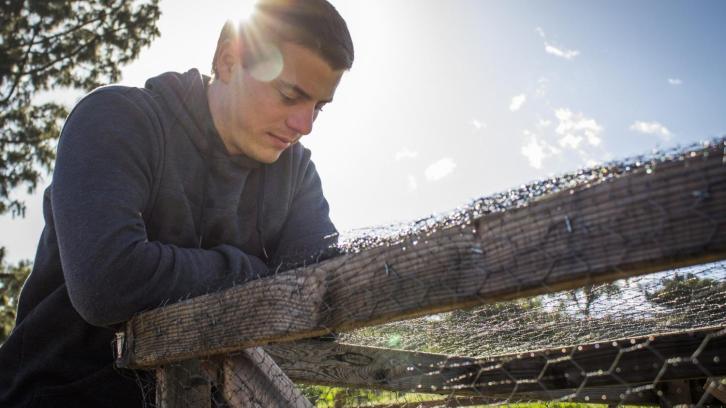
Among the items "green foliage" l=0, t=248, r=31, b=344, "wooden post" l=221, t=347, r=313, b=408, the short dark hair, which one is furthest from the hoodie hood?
"green foliage" l=0, t=248, r=31, b=344

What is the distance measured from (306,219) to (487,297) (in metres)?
1.56

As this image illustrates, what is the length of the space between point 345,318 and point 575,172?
20.6 inches

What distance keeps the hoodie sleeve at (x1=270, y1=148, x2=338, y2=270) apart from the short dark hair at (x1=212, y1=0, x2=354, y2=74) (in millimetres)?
613

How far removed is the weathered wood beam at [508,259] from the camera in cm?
84

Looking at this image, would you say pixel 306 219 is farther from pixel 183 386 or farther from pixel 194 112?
pixel 183 386

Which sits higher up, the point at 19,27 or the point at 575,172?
the point at 19,27

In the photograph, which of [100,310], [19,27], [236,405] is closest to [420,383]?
[236,405]

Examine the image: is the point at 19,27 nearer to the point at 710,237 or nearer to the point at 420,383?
the point at 420,383

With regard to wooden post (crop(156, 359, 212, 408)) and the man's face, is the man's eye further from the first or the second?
wooden post (crop(156, 359, 212, 408))

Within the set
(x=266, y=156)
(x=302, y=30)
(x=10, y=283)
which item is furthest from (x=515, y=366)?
(x=10, y=283)

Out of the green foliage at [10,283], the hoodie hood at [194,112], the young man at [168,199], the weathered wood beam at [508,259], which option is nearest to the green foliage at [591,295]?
the young man at [168,199]

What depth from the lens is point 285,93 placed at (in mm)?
2148

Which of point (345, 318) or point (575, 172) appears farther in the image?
point (345, 318)

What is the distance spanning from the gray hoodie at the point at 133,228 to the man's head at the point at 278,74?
11 centimetres
